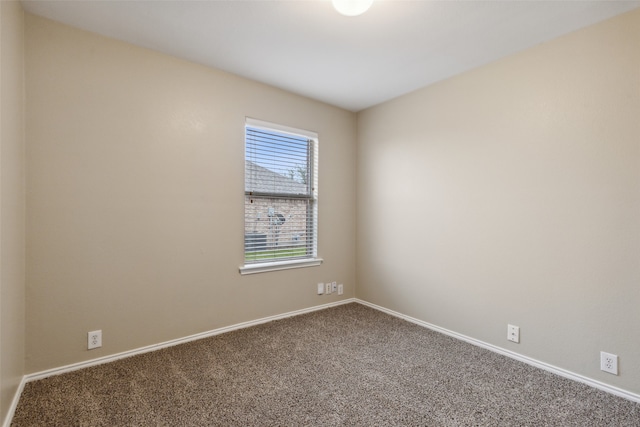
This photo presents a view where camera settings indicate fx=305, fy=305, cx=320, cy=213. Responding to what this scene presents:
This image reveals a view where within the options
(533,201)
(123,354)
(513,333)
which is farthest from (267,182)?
(513,333)

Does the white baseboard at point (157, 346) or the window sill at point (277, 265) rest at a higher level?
the window sill at point (277, 265)

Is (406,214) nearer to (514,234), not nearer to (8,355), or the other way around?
(514,234)

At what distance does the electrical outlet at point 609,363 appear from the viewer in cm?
192

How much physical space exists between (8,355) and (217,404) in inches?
44.3

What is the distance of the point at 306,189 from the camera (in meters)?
3.44

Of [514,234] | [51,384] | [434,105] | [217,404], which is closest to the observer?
[217,404]

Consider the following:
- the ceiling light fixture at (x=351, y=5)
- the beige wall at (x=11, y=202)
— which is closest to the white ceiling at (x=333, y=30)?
the ceiling light fixture at (x=351, y=5)

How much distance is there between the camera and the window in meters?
3.01

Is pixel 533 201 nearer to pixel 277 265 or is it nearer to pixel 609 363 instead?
pixel 609 363

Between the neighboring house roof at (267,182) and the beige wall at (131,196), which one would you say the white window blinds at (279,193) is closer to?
the neighboring house roof at (267,182)

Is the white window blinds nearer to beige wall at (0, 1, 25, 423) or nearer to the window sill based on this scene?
the window sill

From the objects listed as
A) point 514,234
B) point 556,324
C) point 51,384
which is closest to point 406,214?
point 514,234

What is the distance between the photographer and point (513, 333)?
7.85ft

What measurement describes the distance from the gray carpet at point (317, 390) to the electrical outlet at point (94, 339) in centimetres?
17
